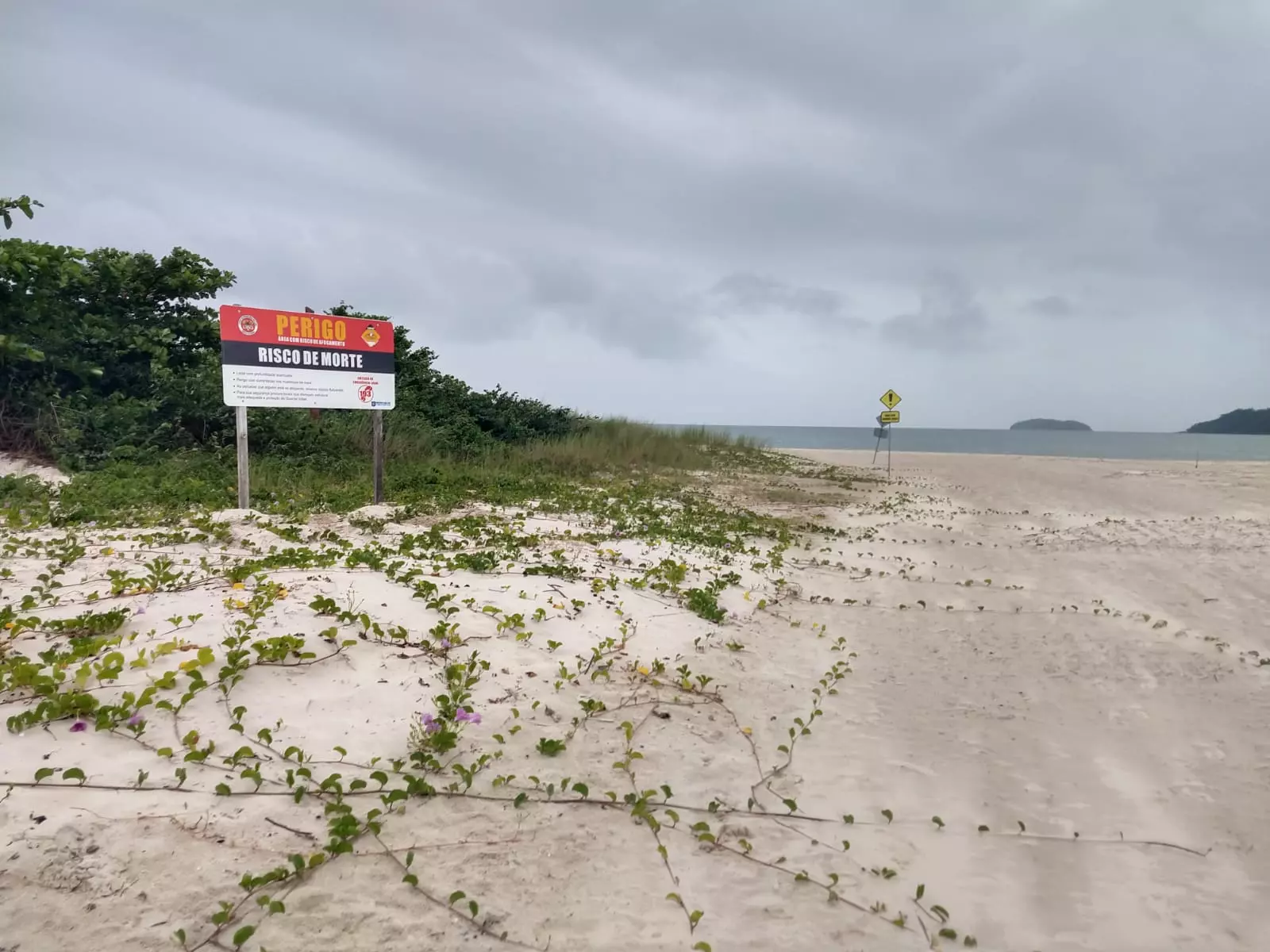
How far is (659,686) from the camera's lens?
433 cm

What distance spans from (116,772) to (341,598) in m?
2.10

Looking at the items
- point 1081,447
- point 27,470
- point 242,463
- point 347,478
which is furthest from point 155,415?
point 1081,447

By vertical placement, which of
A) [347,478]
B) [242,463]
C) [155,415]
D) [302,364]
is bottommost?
[347,478]

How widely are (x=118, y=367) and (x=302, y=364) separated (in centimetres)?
587

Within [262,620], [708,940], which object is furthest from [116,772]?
[708,940]

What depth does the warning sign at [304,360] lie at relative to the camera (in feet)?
26.1

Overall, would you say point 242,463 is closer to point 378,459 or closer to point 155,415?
point 378,459

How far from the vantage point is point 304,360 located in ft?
27.7

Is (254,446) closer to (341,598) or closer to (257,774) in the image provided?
(341,598)

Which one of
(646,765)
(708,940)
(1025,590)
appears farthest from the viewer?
(1025,590)

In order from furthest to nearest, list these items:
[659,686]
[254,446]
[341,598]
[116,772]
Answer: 1. [254,446]
2. [341,598]
3. [659,686]
4. [116,772]

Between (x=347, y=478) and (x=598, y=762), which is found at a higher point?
(x=347, y=478)

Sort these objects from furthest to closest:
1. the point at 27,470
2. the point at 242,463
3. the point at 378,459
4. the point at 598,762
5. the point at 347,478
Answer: the point at 347,478
the point at 27,470
the point at 378,459
the point at 242,463
the point at 598,762

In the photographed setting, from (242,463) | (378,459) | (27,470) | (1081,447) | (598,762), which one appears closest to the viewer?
(598,762)
